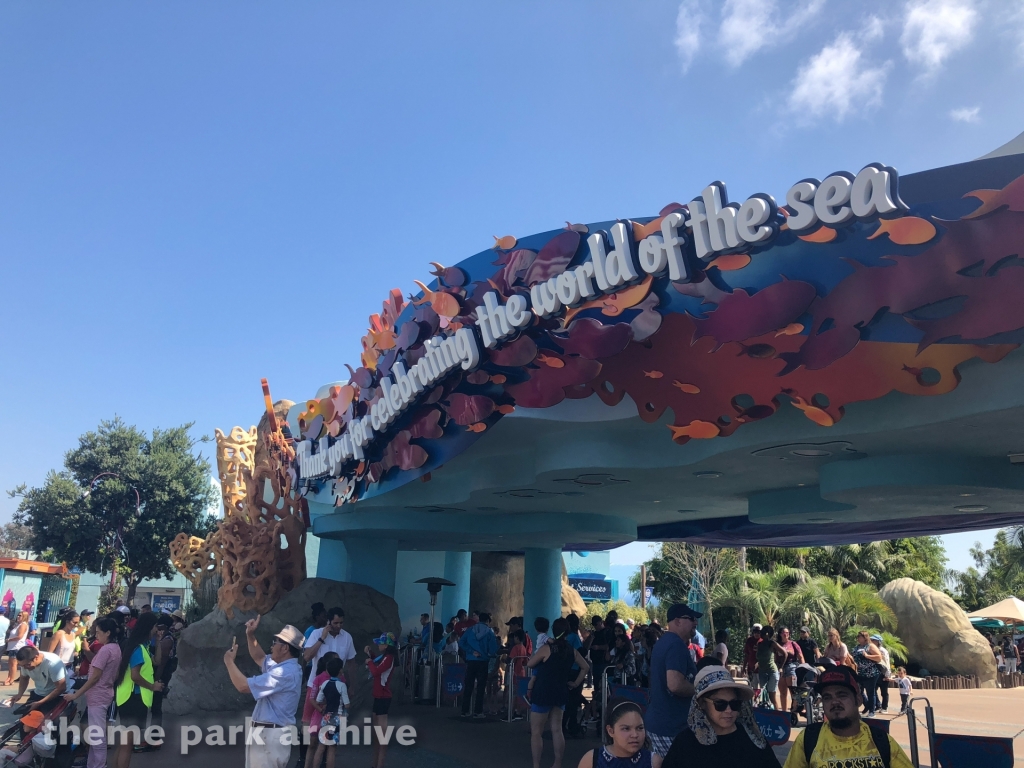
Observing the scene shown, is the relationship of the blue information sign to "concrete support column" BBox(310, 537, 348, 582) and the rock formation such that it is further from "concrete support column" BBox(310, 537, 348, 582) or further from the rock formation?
"concrete support column" BBox(310, 537, 348, 582)

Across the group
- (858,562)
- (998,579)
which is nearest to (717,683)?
(858,562)

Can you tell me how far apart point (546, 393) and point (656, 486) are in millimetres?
4511

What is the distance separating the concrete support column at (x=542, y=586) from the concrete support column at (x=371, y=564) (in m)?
3.31

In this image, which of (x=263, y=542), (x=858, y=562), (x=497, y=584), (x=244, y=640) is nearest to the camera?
(x=244, y=640)

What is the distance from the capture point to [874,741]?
3557 millimetres

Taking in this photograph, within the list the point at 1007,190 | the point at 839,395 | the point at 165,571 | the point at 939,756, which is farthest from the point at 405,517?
the point at 165,571

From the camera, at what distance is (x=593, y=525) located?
616 inches

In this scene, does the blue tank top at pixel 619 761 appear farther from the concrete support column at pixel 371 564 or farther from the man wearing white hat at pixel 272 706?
the concrete support column at pixel 371 564

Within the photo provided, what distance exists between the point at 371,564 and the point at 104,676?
11.0 m

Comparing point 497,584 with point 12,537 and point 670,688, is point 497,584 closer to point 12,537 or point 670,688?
point 670,688

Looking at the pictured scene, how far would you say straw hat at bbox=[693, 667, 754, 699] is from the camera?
10.8ft

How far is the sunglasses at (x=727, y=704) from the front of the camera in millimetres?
3303

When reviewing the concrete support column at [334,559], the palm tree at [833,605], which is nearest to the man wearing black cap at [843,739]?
the concrete support column at [334,559]

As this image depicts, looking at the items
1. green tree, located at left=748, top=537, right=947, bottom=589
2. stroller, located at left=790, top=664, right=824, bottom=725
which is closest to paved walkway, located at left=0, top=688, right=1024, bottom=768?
stroller, located at left=790, top=664, right=824, bottom=725
